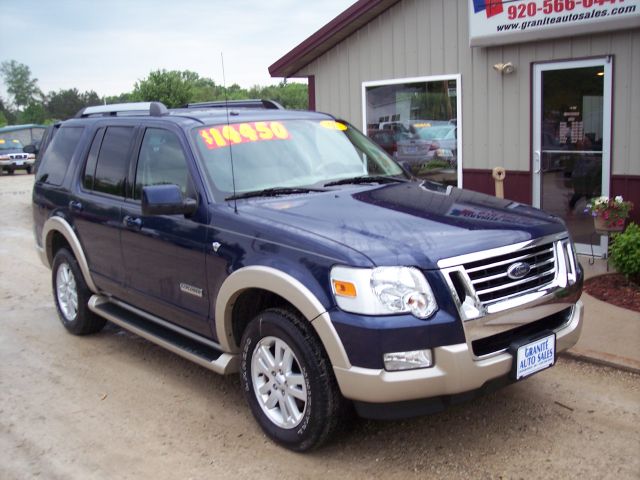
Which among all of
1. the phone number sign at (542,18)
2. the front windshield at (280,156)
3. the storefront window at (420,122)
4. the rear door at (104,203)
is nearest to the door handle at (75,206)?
the rear door at (104,203)

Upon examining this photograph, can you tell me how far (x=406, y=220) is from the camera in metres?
4.01

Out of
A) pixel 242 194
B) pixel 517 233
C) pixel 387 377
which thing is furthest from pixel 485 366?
pixel 242 194

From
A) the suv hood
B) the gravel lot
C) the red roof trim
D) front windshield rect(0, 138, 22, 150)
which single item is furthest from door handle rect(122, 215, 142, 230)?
front windshield rect(0, 138, 22, 150)

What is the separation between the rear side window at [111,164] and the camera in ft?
18.1

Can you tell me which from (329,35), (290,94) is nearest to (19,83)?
(290,94)

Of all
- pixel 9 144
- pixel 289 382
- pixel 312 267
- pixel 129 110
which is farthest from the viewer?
pixel 9 144

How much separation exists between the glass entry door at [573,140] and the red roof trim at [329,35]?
2.42 meters

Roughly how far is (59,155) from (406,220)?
12.7 feet

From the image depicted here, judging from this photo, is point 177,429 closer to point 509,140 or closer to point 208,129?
point 208,129

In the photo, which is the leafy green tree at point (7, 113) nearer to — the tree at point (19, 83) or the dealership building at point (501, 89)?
the tree at point (19, 83)

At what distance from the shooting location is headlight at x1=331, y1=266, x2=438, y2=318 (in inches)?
138

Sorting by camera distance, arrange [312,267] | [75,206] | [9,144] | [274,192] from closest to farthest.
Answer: [312,267] < [274,192] < [75,206] < [9,144]

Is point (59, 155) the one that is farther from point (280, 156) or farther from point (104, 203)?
point (280, 156)

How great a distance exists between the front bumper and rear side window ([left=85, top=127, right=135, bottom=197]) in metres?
2.76
